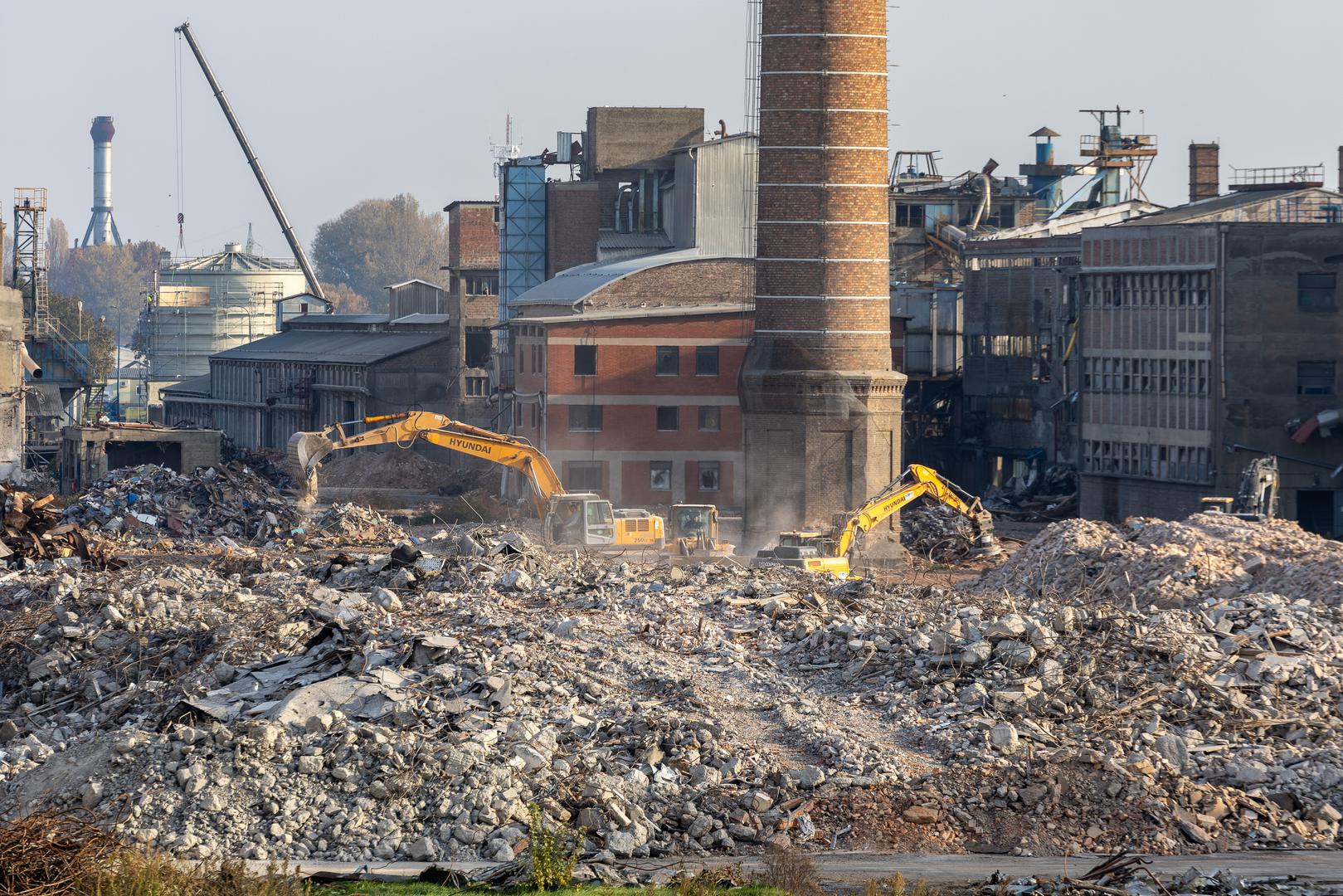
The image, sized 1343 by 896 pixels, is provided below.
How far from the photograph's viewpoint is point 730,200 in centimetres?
6341

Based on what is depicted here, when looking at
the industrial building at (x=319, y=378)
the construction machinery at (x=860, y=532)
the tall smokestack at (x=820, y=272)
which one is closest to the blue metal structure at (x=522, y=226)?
the industrial building at (x=319, y=378)

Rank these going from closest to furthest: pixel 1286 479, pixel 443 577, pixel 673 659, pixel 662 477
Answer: pixel 673 659
pixel 443 577
pixel 1286 479
pixel 662 477

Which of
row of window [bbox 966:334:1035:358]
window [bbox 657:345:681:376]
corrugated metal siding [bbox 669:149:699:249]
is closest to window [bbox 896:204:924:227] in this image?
row of window [bbox 966:334:1035:358]

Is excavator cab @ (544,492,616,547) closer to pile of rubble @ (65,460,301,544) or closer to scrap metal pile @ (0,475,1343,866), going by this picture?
pile of rubble @ (65,460,301,544)

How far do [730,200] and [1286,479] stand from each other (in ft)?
70.2

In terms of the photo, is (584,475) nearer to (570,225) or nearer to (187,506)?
(187,506)

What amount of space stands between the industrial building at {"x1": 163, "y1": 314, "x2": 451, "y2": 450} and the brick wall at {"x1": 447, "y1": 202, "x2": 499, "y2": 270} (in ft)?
9.85

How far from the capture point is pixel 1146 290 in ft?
178

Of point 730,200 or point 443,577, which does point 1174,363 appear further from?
point 443,577

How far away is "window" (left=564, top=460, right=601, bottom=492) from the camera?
5434 cm

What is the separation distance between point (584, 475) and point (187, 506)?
1147 cm

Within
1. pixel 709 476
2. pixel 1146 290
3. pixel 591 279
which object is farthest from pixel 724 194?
pixel 1146 290

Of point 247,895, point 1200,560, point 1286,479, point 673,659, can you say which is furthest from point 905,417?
point 247,895

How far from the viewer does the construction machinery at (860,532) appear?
3891cm
